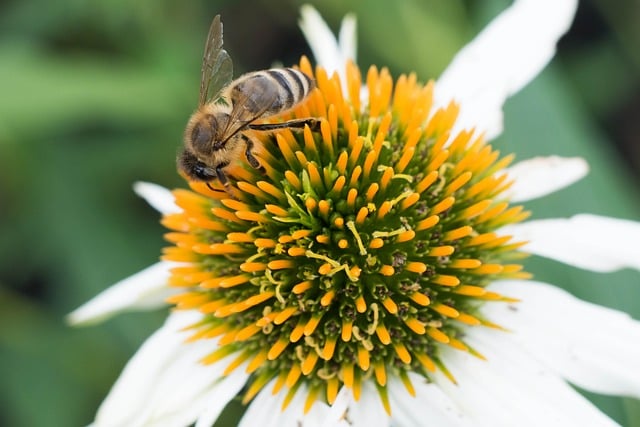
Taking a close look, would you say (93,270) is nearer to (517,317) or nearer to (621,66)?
(517,317)

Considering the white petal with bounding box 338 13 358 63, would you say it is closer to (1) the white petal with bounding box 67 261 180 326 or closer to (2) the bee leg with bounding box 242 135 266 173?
(2) the bee leg with bounding box 242 135 266 173

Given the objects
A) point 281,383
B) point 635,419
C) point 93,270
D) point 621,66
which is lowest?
point 635,419

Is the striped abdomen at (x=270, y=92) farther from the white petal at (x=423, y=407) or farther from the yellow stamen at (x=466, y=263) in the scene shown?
the white petal at (x=423, y=407)

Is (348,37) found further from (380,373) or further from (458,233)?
(380,373)

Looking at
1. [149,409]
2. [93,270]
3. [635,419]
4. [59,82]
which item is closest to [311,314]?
[149,409]

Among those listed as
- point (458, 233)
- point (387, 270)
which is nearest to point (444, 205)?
point (458, 233)

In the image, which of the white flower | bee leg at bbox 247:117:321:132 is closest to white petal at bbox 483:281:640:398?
the white flower

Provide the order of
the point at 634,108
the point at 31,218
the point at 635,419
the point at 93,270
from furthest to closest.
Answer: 1. the point at 634,108
2. the point at 31,218
3. the point at 93,270
4. the point at 635,419
